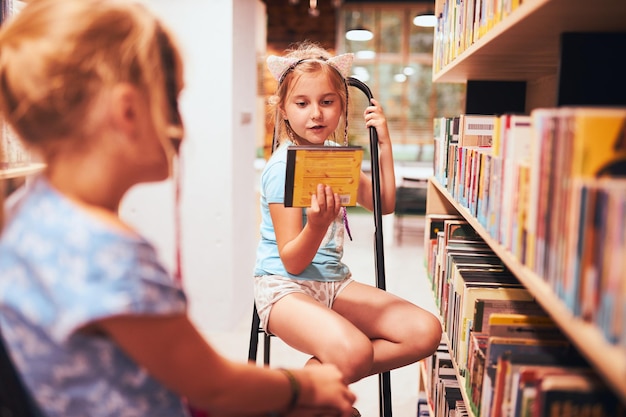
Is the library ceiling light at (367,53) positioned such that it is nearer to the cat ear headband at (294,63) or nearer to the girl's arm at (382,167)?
the girl's arm at (382,167)

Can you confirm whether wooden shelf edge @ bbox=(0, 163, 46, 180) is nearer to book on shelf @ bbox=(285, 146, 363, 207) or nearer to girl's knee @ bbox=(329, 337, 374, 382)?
book on shelf @ bbox=(285, 146, 363, 207)

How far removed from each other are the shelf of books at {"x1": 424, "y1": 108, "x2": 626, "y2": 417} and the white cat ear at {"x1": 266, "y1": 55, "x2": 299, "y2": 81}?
0.62m

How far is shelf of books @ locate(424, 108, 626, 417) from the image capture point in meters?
0.68

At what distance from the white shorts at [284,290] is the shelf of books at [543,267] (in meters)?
0.38

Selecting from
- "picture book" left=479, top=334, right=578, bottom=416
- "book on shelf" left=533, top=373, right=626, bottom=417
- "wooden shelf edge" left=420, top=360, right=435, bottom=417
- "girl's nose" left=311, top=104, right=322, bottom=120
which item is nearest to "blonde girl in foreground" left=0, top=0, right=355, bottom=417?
"book on shelf" left=533, top=373, right=626, bottom=417

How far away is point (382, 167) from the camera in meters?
2.00

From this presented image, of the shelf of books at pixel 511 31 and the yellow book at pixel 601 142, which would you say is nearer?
the yellow book at pixel 601 142

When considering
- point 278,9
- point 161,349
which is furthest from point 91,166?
point 278,9

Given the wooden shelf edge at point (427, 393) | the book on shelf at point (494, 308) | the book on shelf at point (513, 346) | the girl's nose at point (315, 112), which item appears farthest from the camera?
the wooden shelf edge at point (427, 393)

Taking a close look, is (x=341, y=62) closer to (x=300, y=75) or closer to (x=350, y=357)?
(x=300, y=75)

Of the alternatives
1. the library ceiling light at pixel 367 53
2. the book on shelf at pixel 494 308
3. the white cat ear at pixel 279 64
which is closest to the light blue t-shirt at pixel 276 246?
the white cat ear at pixel 279 64

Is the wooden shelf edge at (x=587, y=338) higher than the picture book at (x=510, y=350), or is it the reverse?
the wooden shelf edge at (x=587, y=338)

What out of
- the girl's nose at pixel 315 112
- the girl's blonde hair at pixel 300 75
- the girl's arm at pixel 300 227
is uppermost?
the girl's blonde hair at pixel 300 75

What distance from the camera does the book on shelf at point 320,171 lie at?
1452 millimetres
